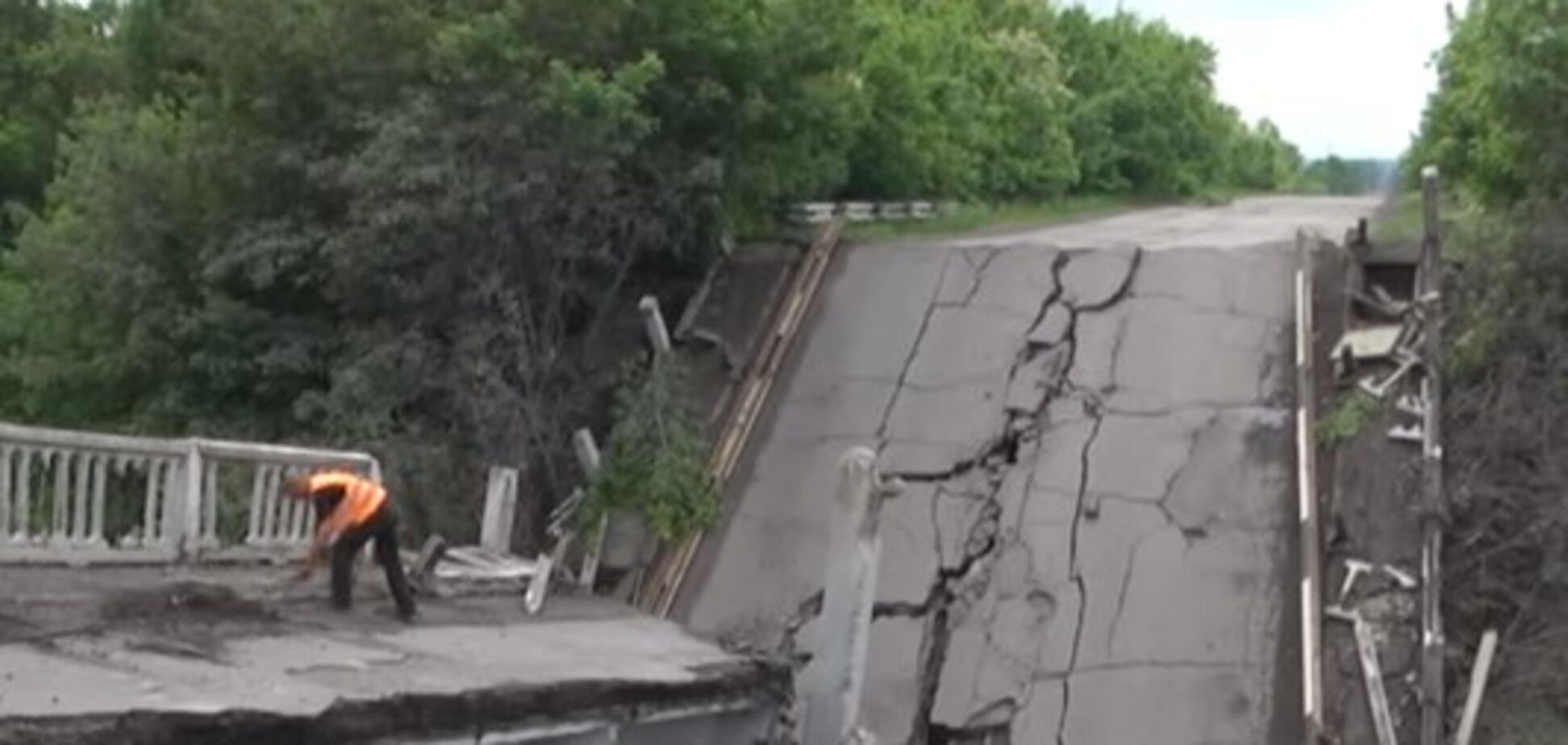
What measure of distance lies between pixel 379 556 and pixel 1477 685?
629cm

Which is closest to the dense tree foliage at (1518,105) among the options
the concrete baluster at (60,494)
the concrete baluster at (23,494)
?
the concrete baluster at (60,494)

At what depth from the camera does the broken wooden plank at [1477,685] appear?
458 inches

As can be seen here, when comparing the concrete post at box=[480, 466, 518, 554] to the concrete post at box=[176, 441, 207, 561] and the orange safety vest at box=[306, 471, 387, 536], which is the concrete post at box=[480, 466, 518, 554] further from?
the orange safety vest at box=[306, 471, 387, 536]

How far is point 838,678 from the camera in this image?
11570 mm

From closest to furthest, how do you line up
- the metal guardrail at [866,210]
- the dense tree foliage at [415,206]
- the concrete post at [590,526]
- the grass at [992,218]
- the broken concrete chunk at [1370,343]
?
the broken concrete chunk at [1370,343], the concrete post at [590,526], the dense tree foliage at [415,206], the metal guardrail at [866,210], the grass at [992,218]

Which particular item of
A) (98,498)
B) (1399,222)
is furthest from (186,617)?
(1399,222)

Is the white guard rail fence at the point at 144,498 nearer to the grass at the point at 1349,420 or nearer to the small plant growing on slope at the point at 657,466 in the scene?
the small plant growing on slope at the point at 657,466

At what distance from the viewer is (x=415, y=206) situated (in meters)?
15.5

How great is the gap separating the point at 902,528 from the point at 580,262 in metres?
3.67

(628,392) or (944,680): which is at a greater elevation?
(628,392)

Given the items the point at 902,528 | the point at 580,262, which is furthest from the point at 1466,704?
the point at 580,262

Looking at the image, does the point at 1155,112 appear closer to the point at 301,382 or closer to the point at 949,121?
the point at 949,121

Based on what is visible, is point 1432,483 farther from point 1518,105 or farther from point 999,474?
point 1518,105

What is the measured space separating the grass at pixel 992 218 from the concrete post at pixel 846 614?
6.87 metres
